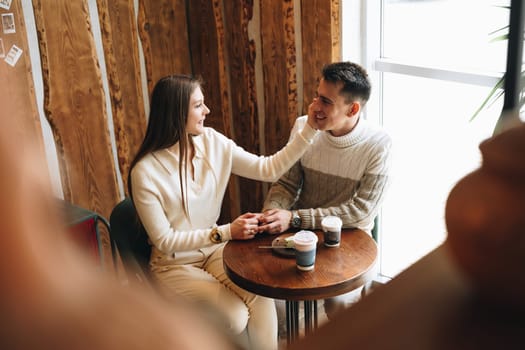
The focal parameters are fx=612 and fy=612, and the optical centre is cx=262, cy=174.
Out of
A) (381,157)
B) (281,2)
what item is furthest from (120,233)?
(281,2)

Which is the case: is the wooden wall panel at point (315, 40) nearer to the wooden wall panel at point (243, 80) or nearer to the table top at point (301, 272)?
the wooden wall panel at point (243, 80)

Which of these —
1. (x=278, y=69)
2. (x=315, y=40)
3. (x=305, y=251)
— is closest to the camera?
(x=305, y=251)

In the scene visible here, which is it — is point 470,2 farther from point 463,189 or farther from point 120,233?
point 463,189

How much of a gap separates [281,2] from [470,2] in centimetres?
89

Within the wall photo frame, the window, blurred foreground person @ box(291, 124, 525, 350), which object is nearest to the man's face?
the window

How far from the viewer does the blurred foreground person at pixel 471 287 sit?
0.20 meters

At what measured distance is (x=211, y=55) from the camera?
3324 mm

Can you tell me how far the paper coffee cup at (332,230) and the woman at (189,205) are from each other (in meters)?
0.29

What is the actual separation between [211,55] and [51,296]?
3.25m

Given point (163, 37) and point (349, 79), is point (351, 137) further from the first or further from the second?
point (163, 37)

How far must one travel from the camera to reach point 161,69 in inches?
129

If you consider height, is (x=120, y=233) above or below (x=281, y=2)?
below

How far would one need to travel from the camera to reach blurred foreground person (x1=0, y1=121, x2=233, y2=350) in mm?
151

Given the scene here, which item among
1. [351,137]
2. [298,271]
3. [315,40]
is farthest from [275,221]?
[315,40]
